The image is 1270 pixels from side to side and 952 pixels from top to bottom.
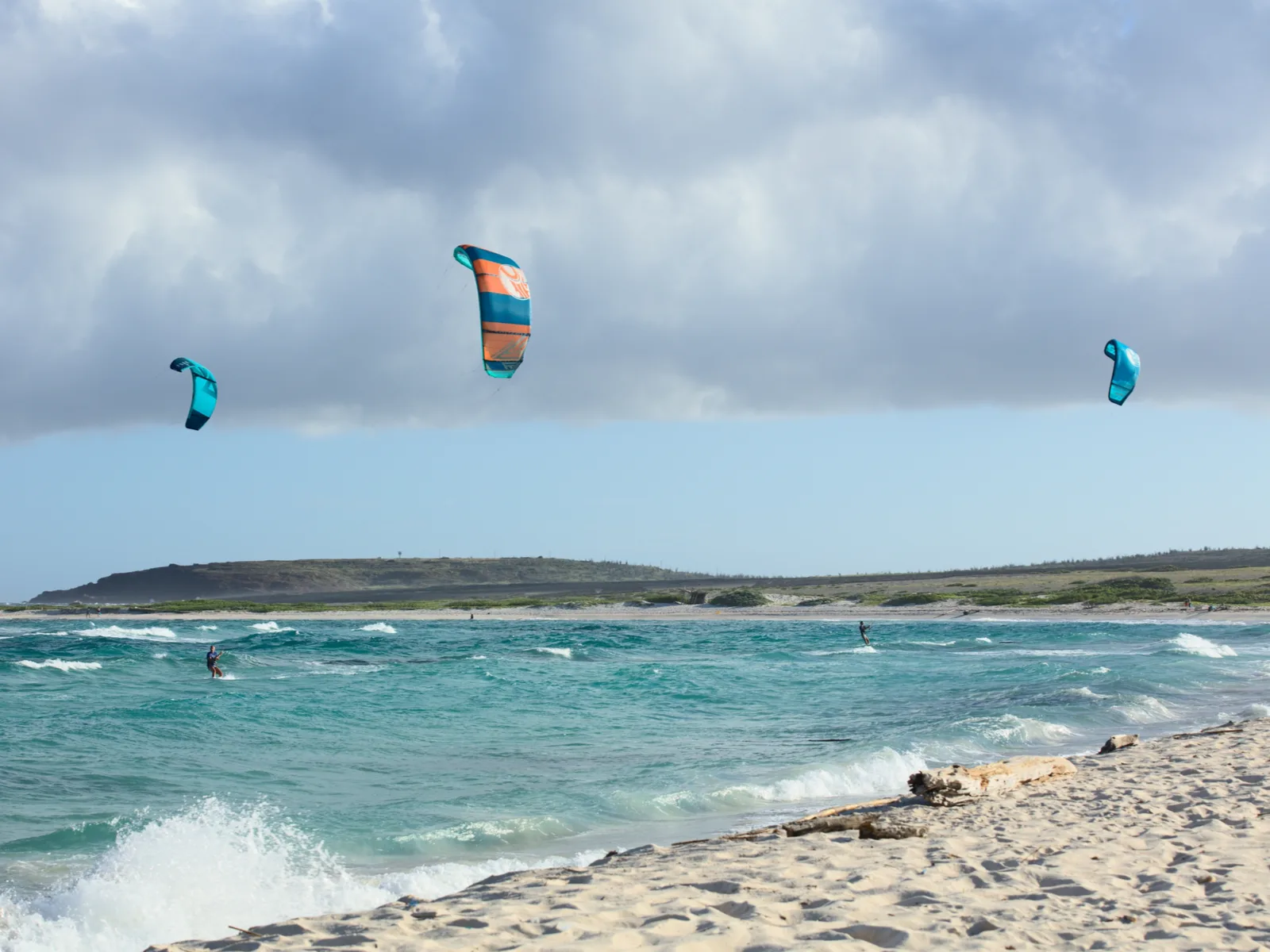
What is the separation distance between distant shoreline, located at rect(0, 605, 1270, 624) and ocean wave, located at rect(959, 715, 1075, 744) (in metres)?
28.5

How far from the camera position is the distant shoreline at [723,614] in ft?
149

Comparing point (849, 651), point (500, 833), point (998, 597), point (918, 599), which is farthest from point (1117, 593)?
point (500, 833)

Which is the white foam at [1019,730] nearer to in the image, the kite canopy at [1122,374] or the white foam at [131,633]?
the kite canopy at [1122,374]

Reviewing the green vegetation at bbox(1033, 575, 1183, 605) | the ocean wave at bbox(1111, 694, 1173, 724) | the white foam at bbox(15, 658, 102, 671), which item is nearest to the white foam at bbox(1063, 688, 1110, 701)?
the ocean wave at bbox(1111, 694, 1173, 724)

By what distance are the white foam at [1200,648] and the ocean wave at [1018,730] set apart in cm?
1326

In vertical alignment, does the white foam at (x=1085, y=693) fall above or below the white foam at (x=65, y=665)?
below

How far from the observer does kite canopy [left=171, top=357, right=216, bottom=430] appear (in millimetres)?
23438

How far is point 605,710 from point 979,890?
14.5m

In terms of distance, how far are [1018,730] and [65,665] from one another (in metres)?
26.7

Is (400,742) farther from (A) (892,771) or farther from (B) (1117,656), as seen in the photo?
(B) (1117,656)

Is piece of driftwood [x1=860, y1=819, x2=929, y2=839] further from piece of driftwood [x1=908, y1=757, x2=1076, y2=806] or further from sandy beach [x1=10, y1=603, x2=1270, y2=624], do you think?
sandy beach [x1=10, y1=603, x2=1270, y2=624]

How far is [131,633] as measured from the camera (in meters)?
51.0

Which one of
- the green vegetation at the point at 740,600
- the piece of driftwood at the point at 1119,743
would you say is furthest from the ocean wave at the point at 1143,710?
the green vegetation at the point at 740,600

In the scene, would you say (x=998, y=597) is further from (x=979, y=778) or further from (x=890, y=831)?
(x=890, y=831)
